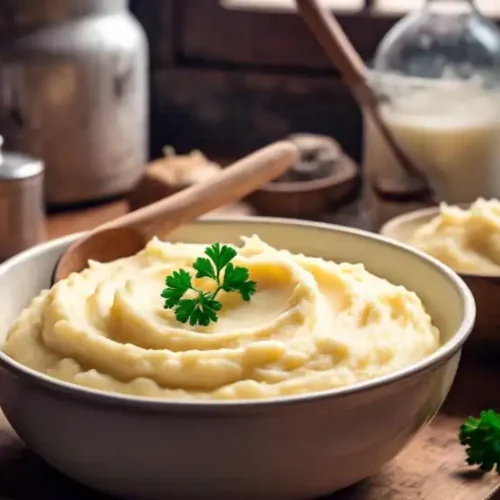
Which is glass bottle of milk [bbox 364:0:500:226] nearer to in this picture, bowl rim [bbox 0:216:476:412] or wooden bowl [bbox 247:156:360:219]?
wooden bowl [bbox 247:156:360:219]

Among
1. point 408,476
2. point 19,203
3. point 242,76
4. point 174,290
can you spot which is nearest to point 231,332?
point 174,290

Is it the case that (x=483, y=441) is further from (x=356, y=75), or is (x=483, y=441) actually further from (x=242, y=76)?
(x=242, y=76)

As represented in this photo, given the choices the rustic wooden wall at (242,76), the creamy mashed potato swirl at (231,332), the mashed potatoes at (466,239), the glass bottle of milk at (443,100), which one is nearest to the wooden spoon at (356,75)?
the glass bottle of milk at (443,100)

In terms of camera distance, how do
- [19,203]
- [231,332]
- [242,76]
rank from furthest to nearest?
[242,76], [19,203], [231,332]

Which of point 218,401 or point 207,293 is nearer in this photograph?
point 218,401

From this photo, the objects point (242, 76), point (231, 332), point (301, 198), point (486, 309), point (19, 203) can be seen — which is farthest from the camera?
point (242, 76)

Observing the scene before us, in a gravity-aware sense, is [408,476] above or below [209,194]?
below

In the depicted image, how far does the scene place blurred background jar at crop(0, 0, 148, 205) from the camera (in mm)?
1600

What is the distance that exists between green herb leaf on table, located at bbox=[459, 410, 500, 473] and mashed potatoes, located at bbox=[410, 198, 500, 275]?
0.25m

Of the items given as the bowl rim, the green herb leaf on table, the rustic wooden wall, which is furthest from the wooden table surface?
the rustic wooden wall

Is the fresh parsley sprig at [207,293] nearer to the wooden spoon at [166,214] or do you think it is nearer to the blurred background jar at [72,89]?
the wooden spoon at [166,214]

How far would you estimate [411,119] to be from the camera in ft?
4.95

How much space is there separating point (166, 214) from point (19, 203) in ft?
1.18

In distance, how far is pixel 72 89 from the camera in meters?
1.62
